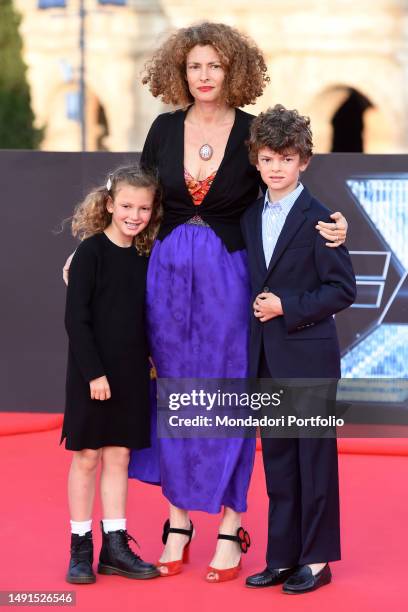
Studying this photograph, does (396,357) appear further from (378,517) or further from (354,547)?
(354,547)

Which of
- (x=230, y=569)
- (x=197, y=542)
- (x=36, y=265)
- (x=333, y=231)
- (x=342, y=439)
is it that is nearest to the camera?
(x=333, y=231)

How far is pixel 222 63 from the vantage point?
4.07 meters

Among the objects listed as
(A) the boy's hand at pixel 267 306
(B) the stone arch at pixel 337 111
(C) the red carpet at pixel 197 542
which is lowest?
(C) the red carpet at pixel 197 542

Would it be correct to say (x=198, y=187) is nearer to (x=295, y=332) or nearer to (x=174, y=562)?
(x=295, y=332)

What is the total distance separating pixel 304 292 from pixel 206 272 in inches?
14.9

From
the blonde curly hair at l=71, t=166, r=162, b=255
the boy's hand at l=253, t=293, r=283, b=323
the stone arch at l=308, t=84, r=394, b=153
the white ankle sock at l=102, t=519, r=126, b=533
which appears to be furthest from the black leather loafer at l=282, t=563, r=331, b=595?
the stone arch at l=308, t=84, r=394, b=153

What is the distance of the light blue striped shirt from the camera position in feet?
12.7

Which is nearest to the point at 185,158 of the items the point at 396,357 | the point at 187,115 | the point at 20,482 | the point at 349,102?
the point at 187,115

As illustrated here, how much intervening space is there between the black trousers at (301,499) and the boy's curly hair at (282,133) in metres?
0.67

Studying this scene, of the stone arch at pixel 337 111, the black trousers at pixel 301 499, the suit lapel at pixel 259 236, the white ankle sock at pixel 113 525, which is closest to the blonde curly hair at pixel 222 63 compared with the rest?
the suit lapel at pixel 259 236

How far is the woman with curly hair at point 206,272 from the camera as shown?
158 inches

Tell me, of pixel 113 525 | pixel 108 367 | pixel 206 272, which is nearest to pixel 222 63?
pixel 206 272

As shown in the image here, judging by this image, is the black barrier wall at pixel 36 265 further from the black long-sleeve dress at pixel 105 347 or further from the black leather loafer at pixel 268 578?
the black leather loafer at pixel 268 578

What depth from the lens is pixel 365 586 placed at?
388cm
